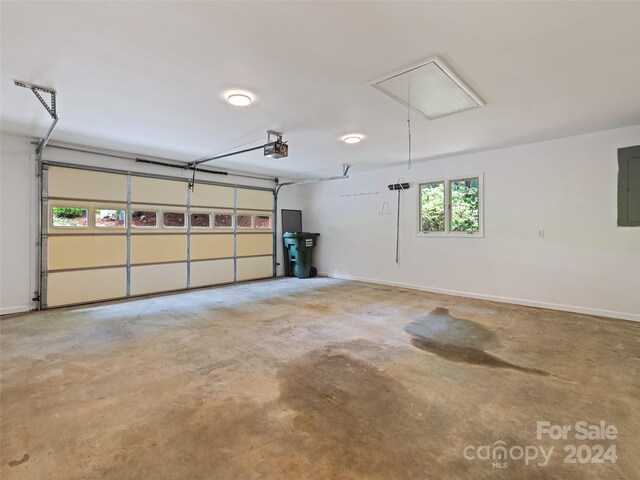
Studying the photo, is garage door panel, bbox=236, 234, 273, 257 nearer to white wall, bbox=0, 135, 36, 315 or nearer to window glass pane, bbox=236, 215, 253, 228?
window glass pane, bbox=236, 215, 253, 228

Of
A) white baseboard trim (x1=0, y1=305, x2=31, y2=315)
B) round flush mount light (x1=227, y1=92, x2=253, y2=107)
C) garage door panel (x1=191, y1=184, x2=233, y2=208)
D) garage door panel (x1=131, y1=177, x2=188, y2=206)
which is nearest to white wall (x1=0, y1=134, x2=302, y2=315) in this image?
white baseboard trim (x1=0, y1=305, x2=31, y2=315)

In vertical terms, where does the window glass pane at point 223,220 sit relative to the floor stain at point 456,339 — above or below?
above

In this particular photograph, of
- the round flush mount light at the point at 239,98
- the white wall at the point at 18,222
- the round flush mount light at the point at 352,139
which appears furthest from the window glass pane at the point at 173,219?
the round flush mount light at the point at 352,139

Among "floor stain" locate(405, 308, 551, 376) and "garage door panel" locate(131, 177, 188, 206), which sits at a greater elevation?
"garage door panel" locate(131, 177, 188, 206)

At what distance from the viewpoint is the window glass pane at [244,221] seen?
7.21 metres

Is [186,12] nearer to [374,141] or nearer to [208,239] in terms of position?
[374,141]

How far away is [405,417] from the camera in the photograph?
201 cm

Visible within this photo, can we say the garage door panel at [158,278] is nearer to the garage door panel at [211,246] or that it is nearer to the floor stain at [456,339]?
the garage door panel at [211,246]

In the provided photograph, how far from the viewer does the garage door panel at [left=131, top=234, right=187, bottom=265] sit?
558cm

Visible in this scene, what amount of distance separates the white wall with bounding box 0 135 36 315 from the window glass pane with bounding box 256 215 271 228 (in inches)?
163

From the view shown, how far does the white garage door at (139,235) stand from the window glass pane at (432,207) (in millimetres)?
3893

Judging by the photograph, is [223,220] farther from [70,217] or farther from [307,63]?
[307,63]

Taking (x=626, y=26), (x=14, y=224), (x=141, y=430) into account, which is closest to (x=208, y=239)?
(x=14, y=224)

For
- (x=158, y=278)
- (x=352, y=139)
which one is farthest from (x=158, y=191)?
(x=352, y=139)
